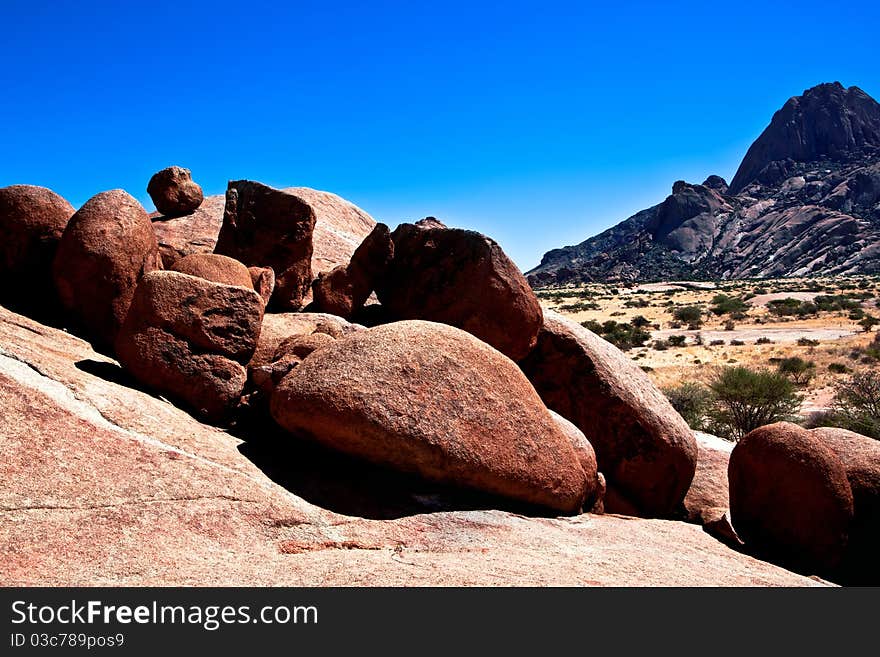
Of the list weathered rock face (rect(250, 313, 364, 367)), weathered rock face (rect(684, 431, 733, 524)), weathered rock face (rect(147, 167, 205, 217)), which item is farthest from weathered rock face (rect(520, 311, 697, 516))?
weathered rock face (rect(147, 167, 205, 217))

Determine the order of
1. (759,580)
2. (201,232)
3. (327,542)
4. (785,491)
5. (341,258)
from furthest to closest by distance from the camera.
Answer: (341,258) → (201,232) → (785,491) → (759,580) → (327,542)

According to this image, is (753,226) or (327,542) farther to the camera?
(753,226)

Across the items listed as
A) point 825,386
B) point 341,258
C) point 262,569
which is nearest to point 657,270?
point 825,386

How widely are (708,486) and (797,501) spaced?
2374 mm

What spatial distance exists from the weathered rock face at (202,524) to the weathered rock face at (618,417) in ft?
8.55

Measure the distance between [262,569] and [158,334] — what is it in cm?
361

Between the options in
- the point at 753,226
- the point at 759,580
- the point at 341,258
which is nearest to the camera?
the point at 759,580

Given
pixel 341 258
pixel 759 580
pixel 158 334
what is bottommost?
pixel 759 580

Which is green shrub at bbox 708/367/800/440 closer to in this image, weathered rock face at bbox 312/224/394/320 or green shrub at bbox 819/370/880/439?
green shrub at bbox 819/370/880/439

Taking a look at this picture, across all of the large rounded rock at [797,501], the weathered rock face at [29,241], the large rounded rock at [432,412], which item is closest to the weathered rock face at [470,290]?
the large rounded rock at [432,412]

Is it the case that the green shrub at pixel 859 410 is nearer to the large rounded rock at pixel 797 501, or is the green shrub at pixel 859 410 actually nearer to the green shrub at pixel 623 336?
the large rounded rock at pixel 797 501

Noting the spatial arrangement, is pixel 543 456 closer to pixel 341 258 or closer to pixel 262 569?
→ pixel 262 569

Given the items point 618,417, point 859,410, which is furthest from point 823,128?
point 618,417

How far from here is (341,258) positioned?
14391 millimetres
